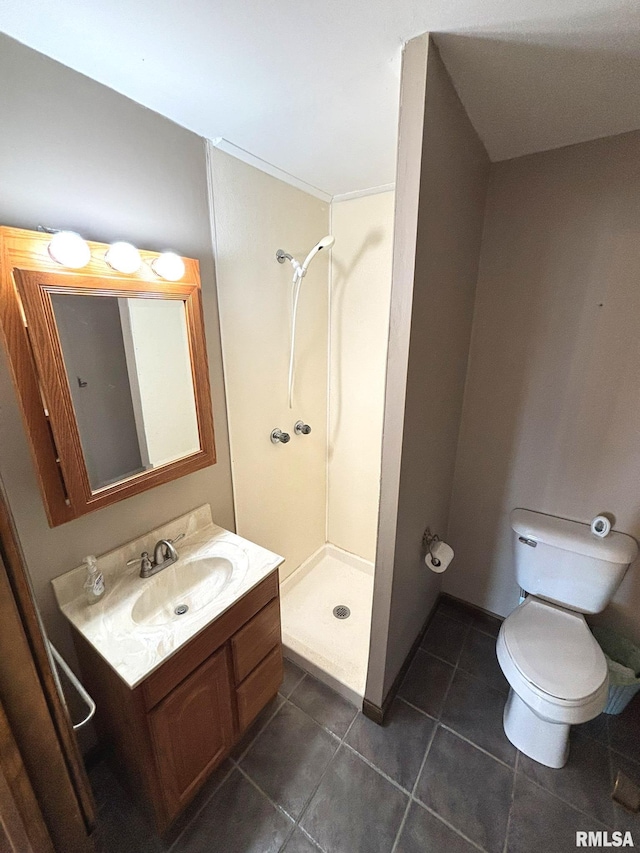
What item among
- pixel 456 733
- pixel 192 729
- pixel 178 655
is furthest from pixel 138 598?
pixel 456 733

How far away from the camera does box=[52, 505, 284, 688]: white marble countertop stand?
38.2 inches

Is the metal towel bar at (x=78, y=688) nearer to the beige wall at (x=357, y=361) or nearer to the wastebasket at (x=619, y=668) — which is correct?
the beige wall at (x=357, y=361)

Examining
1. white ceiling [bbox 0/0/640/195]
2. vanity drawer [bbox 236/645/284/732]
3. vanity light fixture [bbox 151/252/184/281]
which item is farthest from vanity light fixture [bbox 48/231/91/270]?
vanity drawer [bbox 236/645/284/732]

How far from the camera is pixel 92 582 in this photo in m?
1.12

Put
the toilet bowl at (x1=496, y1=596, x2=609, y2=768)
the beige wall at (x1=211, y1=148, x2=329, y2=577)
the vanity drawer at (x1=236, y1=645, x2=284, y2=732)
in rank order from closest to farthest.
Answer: the toilet bowl at (x1=496, y1=596, x2=609, y2=768) < the vanity drawer at (x1=236, y1=645, x2=284, y2=732) < the beige wall at (x1=211, y1=148, x2=329, y2=577)

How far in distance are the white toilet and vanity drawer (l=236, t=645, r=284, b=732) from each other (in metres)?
0.94

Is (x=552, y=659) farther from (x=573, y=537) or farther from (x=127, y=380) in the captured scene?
(x=127, y=380)

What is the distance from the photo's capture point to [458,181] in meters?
1.18

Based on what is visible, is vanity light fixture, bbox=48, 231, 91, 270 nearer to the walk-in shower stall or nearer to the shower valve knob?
the walk-in shower stall

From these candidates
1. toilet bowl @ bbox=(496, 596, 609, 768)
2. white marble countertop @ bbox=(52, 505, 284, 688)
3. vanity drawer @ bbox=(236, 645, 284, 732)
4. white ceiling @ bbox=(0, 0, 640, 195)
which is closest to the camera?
white ceiling @ bbox=(0, 0, 640, 195)

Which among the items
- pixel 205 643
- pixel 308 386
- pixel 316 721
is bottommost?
pixel 316 721

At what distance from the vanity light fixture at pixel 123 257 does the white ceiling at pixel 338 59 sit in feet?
1.48

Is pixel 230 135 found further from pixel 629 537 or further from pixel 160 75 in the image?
pixel 629 537

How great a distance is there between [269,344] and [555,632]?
1799mm
